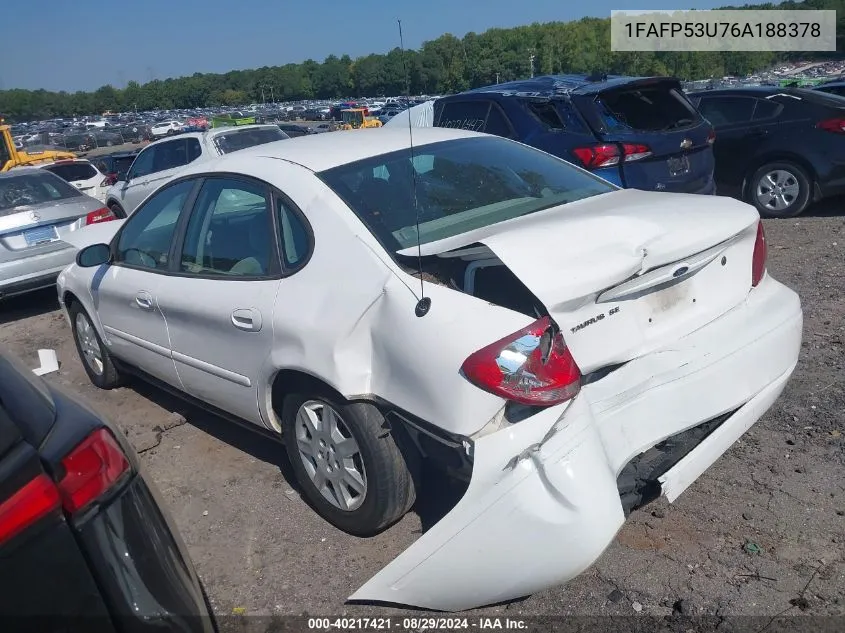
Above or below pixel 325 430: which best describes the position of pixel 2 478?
above

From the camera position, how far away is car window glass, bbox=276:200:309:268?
321 centimetres

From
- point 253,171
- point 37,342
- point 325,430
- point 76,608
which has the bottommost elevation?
point 37,342

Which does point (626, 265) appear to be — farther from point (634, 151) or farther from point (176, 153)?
point (176, 153)

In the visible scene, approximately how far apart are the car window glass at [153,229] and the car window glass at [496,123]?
400 cm

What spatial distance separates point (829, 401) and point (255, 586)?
3.04 metres

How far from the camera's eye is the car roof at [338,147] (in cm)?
353

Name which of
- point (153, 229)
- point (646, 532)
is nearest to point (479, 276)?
point (646, 532)

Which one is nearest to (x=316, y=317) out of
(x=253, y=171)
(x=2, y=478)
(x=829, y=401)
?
(x=253, y=171)

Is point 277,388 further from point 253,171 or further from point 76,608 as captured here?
point 76,608

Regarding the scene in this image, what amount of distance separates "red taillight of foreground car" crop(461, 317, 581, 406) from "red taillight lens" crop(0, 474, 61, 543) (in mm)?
1280

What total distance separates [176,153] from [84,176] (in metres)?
4.76

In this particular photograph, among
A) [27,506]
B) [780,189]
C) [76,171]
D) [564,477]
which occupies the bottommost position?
[780,189]

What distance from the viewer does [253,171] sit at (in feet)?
11.8

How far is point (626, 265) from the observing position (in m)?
2.61
